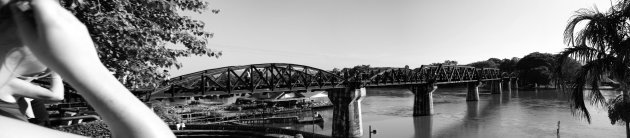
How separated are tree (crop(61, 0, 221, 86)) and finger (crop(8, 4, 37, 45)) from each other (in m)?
5.50

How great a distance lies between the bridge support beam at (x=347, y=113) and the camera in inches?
1555

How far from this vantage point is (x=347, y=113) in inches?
1563

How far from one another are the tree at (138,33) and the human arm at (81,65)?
554 centimetres

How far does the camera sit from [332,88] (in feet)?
138

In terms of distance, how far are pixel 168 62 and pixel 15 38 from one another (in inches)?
348

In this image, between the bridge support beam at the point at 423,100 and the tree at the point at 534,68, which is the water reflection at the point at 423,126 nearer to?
Answer: the bridge support beam at the point at 423,100

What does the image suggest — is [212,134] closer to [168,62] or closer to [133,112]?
[168,62]

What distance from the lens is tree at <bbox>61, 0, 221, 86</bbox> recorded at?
7.05m

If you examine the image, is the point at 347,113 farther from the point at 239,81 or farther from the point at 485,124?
the point at 485,124

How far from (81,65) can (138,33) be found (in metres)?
7.76

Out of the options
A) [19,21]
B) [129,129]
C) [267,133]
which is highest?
[19,21]

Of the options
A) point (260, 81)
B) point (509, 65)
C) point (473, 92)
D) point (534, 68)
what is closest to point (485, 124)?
point (260, 81)

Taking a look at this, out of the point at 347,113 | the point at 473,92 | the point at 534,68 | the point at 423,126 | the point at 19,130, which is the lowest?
the point at 423,126

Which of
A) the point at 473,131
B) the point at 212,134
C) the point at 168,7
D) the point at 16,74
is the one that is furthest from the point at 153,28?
the point at 473,131
